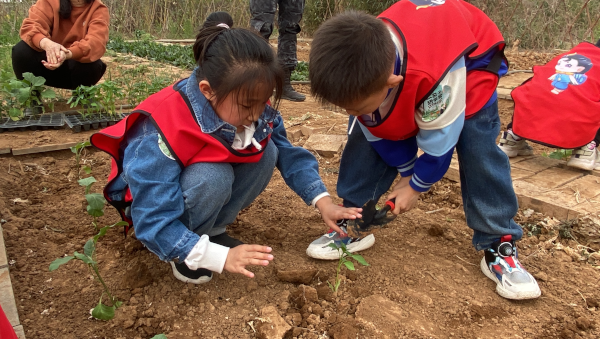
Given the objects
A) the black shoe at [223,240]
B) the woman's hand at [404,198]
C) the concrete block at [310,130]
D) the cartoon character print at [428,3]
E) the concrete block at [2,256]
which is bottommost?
the concrete block at [310,130]

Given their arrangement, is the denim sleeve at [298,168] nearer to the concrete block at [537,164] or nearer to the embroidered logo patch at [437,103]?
the embroidered logo patch at [437,103]

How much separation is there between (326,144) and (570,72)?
172cm

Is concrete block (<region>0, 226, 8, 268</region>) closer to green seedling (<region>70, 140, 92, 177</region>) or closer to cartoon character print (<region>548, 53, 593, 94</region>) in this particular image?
green seedling (<region>70, 140, 92, 177</region>)

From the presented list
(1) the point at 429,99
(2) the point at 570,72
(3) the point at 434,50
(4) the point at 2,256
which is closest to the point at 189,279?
(4) the point at 2,256

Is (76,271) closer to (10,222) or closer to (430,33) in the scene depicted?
(10,222)

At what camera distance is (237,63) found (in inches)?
59.4

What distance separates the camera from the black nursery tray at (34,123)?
3.22 metres

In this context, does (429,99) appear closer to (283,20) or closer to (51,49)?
(51,49)

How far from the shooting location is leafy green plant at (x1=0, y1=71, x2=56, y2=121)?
3182mm

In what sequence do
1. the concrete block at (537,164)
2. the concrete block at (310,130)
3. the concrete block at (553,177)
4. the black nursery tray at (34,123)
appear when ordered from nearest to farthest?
the concrete block at (553,177), the concrete block at (537,164), the black nursery tray at (34,123), the concrete block at (310,130)

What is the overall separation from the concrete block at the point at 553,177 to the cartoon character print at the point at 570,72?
526mm

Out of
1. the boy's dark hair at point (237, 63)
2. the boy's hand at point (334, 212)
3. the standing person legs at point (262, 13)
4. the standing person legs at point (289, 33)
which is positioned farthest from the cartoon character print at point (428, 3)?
the standing person legs at point (289, 33)

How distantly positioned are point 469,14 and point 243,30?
33.8 inches

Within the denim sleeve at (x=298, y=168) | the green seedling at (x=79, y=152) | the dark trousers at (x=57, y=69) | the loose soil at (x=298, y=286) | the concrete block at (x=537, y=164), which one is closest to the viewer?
the loose soil at (x=298, y=286)
